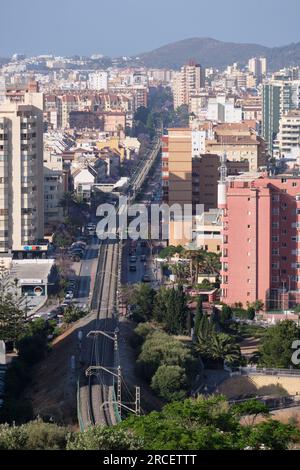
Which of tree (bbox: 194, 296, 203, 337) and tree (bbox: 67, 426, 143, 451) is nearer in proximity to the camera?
tree (bbox: 67, 426, 143, 451)

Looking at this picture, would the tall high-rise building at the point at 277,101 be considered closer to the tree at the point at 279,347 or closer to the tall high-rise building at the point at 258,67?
the tree at the point at 279,347

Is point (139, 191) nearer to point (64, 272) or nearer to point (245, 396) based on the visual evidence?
point (64, 272)

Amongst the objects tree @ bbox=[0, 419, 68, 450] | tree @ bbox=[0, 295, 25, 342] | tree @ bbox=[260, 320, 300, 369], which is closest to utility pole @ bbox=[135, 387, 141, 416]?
tree @ bbox=[0, 419, 68, 450]

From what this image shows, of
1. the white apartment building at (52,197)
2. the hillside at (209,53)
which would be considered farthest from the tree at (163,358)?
the hillside at (209,53)

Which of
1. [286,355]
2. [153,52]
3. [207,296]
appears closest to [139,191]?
[207,296]

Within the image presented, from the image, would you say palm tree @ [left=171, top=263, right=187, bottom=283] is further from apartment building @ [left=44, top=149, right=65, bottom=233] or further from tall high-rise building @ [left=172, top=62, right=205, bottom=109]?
tall high-rise building @ [left=172, top=62, right=205, bottom=109]

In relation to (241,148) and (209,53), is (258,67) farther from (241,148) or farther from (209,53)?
(241,148)
